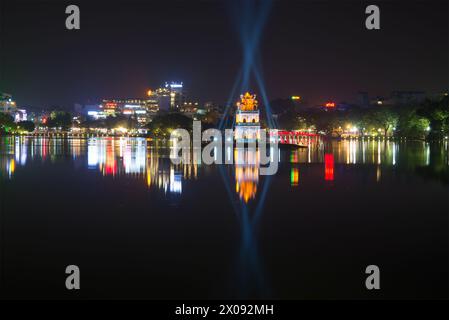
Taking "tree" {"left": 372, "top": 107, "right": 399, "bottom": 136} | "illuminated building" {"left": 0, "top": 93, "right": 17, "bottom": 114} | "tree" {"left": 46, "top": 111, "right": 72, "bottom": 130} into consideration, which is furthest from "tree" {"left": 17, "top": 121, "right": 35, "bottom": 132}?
"tree" {"left": 372, "top": 107, "right": 399, "bottom": 136}

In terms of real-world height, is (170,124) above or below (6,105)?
below

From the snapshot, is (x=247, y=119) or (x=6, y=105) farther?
(x=6, y=105)

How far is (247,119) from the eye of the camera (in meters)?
100

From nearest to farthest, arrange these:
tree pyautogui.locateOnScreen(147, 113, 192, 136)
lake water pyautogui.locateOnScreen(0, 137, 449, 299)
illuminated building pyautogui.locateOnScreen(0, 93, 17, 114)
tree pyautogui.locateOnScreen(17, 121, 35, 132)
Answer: lake water pyautogui.locateOnScreen(0, 137, 449, 299), tree pyautogui.locateOnScreen(147, 113, 192, 136), tree pyautogui.locateOnScreen(17, 121, 35, 132), illuminated building pyautogui.locateOnScreen(0, 93, 17, 114)

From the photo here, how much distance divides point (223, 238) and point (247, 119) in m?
87.7

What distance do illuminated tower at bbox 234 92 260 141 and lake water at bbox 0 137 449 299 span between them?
74.1m

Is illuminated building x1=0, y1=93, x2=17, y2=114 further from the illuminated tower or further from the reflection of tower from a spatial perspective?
the reflection of tower

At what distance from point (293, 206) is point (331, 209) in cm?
122

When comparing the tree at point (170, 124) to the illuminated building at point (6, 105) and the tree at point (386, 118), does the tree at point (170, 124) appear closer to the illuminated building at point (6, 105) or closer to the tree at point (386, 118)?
the tree at point (386, 118)

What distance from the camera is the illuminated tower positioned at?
321 feet

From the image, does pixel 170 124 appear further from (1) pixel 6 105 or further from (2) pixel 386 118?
(1) pixel 6 105

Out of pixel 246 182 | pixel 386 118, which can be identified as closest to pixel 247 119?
pixel 386 118

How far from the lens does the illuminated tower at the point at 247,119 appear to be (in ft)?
321

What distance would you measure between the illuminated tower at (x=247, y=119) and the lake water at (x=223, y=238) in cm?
7413
